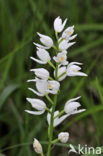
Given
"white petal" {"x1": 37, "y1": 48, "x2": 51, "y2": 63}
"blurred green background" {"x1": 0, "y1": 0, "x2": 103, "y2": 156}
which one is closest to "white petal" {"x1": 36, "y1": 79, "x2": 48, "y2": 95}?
"white petal" {"x1": 37, "y1": 48, "x2": 51, "y2": 63}

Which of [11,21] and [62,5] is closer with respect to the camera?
[11,21]

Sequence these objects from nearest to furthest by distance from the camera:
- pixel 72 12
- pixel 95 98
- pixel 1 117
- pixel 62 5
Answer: pixel 1 117
pixel 95 98
pixel 72 12
pixel 62 5

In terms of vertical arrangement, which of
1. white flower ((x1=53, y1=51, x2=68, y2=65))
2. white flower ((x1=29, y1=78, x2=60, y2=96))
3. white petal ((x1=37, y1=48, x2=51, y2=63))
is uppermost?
white petal ((x1=37, y1=48, x2=51, y2=63))

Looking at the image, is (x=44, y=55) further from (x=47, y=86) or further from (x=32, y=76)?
(x=32, y=76)

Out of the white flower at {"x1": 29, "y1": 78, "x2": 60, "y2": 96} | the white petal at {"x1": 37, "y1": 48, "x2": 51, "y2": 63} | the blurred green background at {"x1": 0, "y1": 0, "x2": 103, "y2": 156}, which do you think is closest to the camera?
the white flower at {"x1": 29, "y1": 78, "x2": 60, "y2": 96}

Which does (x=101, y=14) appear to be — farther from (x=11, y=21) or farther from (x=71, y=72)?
(x=71, y=72)

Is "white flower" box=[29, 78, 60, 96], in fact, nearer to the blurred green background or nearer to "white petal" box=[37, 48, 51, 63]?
"white petal" box=[37, 48, 51, 63]

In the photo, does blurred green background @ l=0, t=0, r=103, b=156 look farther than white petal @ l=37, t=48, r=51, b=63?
Yes

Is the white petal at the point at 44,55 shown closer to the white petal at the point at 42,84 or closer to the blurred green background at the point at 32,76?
the white petal at the point at 42,84

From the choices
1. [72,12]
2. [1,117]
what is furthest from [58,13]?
[1,117]
